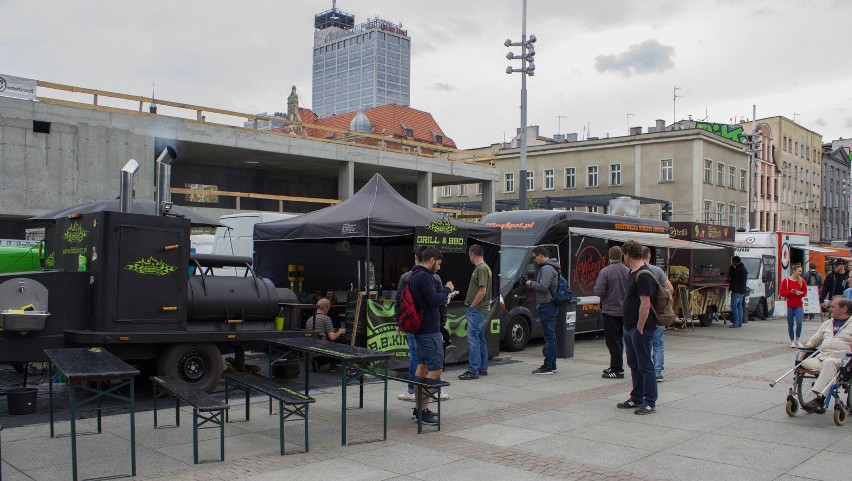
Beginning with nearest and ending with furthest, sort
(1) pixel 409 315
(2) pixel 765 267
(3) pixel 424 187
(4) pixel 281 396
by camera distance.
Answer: (4) pixel 281 396
(1) pixel 409 315
(2) pixel 765 267
(3) pixel 424 187

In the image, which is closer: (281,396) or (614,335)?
(281,396)

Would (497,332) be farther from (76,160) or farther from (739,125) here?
(739,125)

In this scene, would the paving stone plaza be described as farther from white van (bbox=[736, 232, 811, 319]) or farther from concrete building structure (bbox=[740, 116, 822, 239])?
concrete building structure (bbox=[740, 116, 822, 239])

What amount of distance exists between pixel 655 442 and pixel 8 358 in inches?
265

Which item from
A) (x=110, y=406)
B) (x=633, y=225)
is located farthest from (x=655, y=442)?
(x=633, y=225)

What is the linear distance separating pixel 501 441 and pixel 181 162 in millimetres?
25882

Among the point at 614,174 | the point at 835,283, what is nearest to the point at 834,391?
the point at 835,283

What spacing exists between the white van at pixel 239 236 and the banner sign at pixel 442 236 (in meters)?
6.37

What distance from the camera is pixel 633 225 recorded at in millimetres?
19250

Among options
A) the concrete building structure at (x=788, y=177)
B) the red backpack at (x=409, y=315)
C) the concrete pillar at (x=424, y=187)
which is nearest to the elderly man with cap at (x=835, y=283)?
the red backpack at (x=409, y=315)

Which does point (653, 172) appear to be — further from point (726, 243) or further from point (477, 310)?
point (477, 310)

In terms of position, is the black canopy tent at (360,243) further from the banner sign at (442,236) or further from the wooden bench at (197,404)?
the wooden bench at (197,404)

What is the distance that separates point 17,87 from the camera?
77.2 ft

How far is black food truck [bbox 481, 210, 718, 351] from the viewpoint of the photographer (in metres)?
15.3
